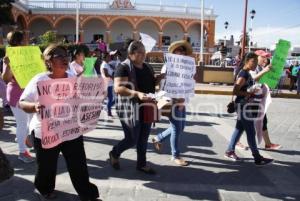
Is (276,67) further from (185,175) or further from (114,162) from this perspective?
(114,162)

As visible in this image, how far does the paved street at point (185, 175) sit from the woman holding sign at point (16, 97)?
8.2 inches

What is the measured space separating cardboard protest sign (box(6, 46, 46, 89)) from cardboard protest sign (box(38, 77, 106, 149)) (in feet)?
4.12

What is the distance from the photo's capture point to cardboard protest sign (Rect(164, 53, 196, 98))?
550cm

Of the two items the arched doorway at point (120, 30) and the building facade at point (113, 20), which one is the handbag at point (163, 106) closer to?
the building facade at point (113, 20)

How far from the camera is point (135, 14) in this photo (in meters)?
41.1

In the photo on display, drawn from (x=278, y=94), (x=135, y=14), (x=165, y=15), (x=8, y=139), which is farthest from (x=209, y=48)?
(x=8, y=139)

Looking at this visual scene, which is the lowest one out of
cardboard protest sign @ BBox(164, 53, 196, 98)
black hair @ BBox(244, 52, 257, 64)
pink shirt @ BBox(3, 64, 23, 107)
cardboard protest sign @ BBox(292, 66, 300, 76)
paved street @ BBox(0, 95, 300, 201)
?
paved street @ BBox(0, 95, 300, 201)

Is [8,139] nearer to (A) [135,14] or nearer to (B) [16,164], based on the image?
(B) [16,164]

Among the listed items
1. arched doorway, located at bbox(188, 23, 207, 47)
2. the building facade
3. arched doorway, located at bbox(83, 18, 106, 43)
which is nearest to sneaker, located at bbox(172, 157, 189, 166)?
the building facade

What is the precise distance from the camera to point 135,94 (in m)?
4.85

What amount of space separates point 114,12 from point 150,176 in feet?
121

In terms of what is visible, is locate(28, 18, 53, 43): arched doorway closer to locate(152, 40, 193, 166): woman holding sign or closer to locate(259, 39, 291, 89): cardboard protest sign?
locate(259, 39, 291, 89): cardboard protest sign

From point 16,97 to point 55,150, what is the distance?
187 centimetres

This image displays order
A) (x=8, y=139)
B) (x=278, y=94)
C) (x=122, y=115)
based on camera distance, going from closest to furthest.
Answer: (x=122, y=115) → (x=8, y=139) → (x=278, y=94)
